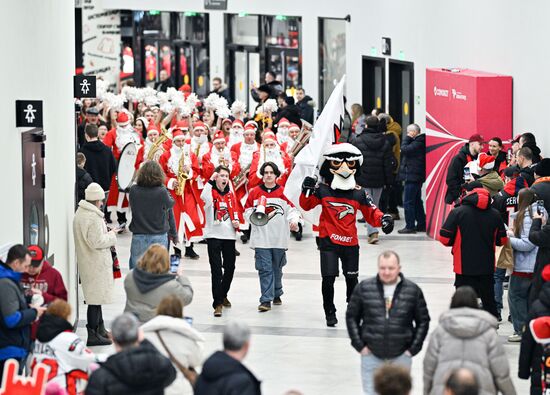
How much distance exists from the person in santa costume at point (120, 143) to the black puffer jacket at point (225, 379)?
44.5 feet

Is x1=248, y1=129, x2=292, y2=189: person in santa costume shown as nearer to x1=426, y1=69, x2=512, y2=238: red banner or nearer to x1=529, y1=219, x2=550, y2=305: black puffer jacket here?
x1=426, y1=69, x2=512, y2=238: red banner

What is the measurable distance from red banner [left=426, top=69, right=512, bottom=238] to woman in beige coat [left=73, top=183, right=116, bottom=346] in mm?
6776

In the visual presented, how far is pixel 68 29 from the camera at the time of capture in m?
13.6

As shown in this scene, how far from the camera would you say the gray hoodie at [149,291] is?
32.3ft

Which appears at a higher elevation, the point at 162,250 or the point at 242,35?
the point at 242,35

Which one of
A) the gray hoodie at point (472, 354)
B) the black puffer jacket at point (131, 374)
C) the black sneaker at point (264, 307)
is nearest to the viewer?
the black puffer jacket at point (131, 374)

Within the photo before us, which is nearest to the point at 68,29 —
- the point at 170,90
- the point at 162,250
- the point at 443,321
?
the point at 162,250

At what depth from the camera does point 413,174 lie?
68.2 ft

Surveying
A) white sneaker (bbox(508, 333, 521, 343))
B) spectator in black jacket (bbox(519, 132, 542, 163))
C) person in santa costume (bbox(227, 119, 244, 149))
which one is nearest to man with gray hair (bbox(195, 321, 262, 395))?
white sneaker (bbox(508, 333, 521, 343))

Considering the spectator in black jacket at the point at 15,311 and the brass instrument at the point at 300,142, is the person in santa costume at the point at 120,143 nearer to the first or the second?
the brass instrument at the point at 300,142

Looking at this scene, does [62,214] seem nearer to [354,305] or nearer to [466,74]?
[354,305]

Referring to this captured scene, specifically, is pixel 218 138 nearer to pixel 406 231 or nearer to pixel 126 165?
pixel 126 165

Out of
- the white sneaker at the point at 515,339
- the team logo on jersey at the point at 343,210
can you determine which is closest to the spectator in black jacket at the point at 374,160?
the team logo on jersey at the point at 343,210

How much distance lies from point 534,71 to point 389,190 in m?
5.59
